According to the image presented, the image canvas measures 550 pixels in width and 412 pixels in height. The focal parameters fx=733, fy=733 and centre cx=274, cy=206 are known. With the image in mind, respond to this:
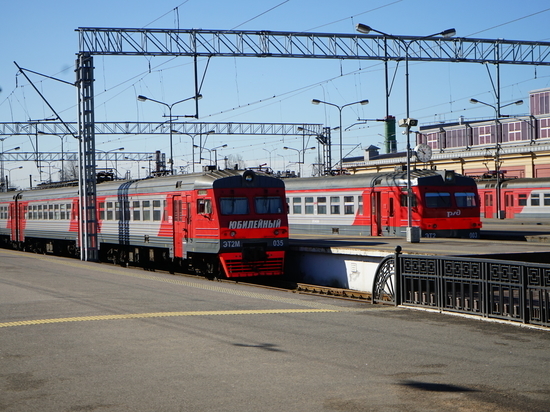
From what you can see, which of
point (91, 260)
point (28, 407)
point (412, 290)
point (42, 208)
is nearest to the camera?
point (28, 407)

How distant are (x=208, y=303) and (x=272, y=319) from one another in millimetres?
2274

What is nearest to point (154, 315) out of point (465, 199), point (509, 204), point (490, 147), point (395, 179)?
point (395, 179)

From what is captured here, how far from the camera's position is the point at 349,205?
99.3 ft

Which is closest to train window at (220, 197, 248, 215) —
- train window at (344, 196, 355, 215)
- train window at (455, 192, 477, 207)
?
train window at (344, 196, 355, 215)

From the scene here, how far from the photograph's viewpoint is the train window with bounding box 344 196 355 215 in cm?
3003

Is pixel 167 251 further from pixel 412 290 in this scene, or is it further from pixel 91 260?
pixel 412 290

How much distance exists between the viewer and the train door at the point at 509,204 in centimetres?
4469

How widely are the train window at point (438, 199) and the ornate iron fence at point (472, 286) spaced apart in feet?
43.0

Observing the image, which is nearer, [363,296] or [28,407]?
[28,407]

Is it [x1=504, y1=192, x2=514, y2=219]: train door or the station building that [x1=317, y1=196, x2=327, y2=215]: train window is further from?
[x1=504, y1=192, x2=514, y2=219]: train door

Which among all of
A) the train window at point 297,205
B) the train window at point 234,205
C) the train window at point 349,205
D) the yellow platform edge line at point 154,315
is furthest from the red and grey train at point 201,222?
the train window at point 297,205

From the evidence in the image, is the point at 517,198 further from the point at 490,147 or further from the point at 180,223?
the point at 180,223

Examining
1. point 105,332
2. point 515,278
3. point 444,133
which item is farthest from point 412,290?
point 444,133

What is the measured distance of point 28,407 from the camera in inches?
262
